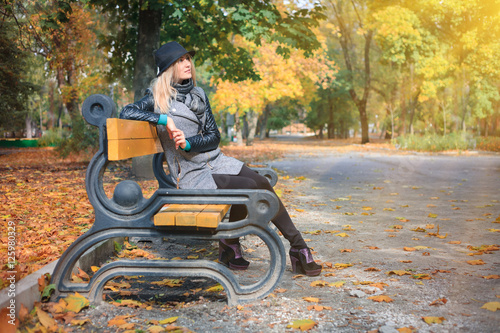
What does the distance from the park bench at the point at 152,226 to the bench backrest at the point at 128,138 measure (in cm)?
2

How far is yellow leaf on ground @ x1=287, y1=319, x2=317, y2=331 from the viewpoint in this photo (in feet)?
9.05

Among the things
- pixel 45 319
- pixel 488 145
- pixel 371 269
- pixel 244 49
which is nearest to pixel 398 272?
pixel 371 269

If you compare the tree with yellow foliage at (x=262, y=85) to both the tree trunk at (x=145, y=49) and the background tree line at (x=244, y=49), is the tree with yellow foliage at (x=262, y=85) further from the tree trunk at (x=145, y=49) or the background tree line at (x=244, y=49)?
the tree trunk at (x=145, y=49)

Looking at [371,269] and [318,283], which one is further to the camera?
[371,269]

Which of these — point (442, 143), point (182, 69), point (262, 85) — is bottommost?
point (442, 143)

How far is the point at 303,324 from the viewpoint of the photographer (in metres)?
2.79

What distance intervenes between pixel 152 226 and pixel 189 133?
845 mm

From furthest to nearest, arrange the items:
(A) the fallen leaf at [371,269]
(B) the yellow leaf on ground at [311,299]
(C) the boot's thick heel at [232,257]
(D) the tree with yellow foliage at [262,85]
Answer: (D) the tree with yellow foliage at [262,85] < (C) the boot's thick heel at [232,257] < (A) the fallen leaf at [371,269] < (B) the yellow leaf on ground at [311,299]

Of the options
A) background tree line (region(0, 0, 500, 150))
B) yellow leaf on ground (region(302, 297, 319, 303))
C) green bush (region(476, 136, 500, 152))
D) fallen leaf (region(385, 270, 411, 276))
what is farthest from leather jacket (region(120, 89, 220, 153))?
green bush (region(476, 136, 500, 152))

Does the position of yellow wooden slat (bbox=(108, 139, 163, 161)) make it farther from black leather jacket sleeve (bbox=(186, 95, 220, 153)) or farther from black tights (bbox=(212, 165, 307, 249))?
black tights (bbox=(212, 165, 307, 249))

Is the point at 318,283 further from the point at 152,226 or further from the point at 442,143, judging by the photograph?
the point at 442,143

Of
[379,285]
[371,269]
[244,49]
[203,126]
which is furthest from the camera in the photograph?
[244,49]

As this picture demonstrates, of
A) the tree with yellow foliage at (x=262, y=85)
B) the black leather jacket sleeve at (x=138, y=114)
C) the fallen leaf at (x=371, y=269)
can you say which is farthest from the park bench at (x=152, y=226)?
the tree with yellow foliage at (x=262, y=85)

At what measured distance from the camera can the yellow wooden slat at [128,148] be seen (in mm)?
2771
